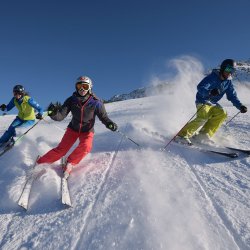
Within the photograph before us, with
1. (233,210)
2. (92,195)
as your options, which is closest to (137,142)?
(92,195)

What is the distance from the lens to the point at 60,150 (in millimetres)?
6461

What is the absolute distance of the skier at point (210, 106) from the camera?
7816 mm

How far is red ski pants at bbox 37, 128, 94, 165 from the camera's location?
6.34 metres

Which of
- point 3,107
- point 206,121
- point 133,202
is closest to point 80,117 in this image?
point 133,202

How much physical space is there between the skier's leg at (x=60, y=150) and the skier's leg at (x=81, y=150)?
20 cm

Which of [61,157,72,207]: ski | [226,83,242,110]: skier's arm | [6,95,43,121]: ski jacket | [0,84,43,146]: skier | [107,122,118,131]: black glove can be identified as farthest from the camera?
[6,95,43,121]: ski jacket

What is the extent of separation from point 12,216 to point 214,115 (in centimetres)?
552

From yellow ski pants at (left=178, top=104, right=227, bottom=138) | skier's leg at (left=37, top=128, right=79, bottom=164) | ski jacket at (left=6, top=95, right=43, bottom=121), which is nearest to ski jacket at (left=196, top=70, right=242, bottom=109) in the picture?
yellow ski pants at (left=178, top=104, right=227, bottom=138)

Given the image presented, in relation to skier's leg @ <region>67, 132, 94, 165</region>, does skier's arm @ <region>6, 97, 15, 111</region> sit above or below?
above

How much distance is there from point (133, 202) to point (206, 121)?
13.4 ft

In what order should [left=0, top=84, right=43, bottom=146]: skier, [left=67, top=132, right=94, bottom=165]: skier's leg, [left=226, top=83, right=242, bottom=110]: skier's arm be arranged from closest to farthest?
[left=67, top=132, right=94, bottom=165]: skier's leg < [left=226, top=83, right=242, bottom=110]: skier's arm < [left=0, top=84, right=43, bottom=146]: skier

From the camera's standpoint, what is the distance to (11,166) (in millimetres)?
6422

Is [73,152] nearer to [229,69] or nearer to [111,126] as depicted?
[111,126]

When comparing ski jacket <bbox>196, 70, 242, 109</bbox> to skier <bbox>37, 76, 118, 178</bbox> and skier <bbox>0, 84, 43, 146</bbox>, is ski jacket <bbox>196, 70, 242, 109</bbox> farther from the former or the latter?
skier <bbox>0, 84, 43, 146</bbox>
